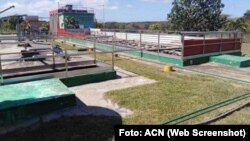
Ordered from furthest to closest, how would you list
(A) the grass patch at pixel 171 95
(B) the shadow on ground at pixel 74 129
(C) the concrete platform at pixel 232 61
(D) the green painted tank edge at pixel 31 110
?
(C) the concrete platform at pixel 232 61 → (A) the grass patch at pixel 171 95 → (D) the green painted tank edge at pixel 31 110 → (B) the shadow on ground at pixel 74 129

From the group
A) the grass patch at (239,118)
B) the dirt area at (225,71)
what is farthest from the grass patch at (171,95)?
the dirt area at (225,71)

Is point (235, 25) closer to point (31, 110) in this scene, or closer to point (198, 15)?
point (198, 15)

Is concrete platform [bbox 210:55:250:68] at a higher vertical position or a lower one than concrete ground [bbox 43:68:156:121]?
higher

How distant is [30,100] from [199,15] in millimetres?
30715

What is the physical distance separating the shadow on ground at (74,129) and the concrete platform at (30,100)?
45 centimetres

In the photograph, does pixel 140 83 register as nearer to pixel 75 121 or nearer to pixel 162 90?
pixel 162 90

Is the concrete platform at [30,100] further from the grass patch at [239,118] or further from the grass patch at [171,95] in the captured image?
the grass patch at [239,118]

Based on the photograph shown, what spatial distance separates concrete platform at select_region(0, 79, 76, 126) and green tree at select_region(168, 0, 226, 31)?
28.9 m

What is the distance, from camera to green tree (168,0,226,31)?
109ft

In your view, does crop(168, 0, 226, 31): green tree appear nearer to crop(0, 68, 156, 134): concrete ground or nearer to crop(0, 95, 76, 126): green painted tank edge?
crop(0, 68, 156, 134): concrete ground

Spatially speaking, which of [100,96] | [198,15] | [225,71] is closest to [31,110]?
[100,96]

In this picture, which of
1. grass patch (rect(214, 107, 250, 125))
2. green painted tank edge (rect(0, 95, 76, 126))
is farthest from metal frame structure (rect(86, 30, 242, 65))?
green painted tank edge (rect(0, 95, 76, 126))

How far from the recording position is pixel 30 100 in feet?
19.6

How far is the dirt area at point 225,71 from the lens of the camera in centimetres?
1036
